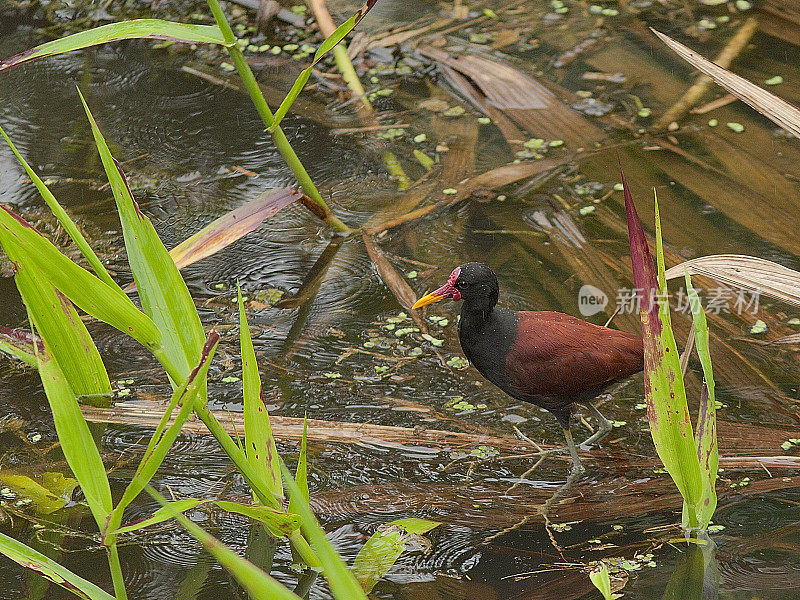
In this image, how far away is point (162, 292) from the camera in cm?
226

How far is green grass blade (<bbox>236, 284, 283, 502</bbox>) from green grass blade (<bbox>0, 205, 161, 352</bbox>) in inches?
10.5

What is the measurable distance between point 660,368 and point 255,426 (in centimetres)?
112

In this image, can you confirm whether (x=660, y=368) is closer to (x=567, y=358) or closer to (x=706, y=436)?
(x=706, y=436)

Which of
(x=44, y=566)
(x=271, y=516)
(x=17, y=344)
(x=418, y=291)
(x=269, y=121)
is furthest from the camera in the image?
(x=418, y=291)

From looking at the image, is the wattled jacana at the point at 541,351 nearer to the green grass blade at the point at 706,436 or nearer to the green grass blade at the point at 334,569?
the green grass blade at the point at 706,436

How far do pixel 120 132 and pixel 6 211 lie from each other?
11.3 feet

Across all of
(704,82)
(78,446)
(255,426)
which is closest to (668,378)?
(255,426)

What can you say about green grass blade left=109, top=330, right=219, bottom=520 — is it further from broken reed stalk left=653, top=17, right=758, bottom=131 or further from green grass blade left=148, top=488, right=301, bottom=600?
broken reed stalk left=653, top=17, right=758, bottom=131

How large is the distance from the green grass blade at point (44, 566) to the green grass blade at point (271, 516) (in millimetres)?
367

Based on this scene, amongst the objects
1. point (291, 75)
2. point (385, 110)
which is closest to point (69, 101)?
point (291, 75)

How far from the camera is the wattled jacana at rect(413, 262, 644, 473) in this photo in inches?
132

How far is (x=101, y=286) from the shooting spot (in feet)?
6.74

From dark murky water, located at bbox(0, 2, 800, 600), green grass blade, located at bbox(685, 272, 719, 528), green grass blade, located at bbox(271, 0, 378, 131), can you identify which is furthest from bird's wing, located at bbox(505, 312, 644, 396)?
green grass blade, located at bbox(271, 0, 378, 131)

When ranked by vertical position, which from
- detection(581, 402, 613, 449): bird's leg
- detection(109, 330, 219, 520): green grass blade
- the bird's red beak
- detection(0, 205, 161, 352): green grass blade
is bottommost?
detection(581, 402, 613, 449): bird's leg
